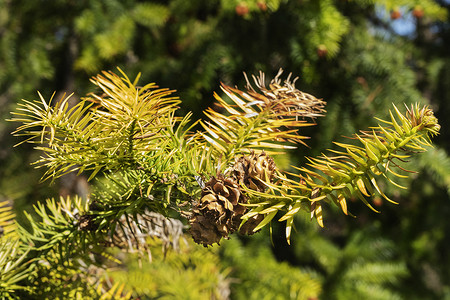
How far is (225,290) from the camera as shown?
0.97 metres

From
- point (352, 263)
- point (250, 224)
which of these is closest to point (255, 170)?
point (250, 224)

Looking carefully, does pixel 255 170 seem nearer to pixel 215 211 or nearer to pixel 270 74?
pixel 215 211

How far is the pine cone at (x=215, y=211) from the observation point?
0.35 metres

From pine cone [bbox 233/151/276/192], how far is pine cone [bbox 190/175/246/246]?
2 cm

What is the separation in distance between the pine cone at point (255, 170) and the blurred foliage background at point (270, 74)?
21.1 inches

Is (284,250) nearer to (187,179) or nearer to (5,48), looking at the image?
(5,48)

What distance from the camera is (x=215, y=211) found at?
35 centimetres

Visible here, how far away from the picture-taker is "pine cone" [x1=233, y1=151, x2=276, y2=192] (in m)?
0.38

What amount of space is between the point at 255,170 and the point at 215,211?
6 cm

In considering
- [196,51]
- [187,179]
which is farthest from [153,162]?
[196,51]

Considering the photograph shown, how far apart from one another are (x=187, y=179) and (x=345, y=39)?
106 centimetres

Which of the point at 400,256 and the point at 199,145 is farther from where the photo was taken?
the point at 400,256

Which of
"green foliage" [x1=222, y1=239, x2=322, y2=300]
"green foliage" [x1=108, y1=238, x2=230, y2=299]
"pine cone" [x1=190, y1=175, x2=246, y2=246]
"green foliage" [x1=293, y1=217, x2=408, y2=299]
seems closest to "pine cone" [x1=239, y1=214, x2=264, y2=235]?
"pine cone" [x1=190, y1=175, x2=246, y2=246]

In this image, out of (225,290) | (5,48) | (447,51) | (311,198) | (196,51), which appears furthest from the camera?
(447,51)
